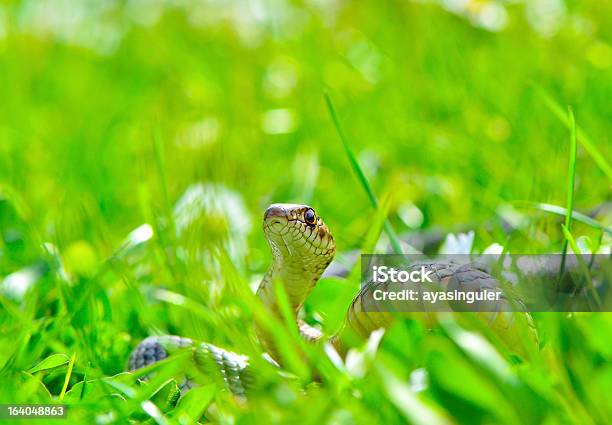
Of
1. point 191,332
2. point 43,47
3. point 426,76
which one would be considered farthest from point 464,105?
point 43,47

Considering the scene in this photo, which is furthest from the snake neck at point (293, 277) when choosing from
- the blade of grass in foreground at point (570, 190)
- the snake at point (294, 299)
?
the blade of grass in foreground at point (570, 190)

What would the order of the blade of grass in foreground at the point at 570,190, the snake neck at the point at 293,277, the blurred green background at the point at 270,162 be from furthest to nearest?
the snake neck at the point at 293,277 < the blade of grass in foreground at the point at 570,190 < the blurred green background at the point at 270,162

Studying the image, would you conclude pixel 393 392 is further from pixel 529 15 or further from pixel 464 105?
pixel 529 15

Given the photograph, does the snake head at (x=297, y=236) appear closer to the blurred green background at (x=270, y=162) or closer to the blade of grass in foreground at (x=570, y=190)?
the blurred green background at (x=270, y=162)

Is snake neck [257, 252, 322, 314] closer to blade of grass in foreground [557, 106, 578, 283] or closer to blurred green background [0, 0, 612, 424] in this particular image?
blurred green background [0, 0, 612, 424]

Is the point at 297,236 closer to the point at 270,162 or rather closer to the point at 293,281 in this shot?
the point at 293,281

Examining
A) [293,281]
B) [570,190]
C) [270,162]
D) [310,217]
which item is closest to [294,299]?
[293,281]

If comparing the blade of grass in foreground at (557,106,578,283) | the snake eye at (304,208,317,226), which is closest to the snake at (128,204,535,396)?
the snake eye at (304,208,317,226)
